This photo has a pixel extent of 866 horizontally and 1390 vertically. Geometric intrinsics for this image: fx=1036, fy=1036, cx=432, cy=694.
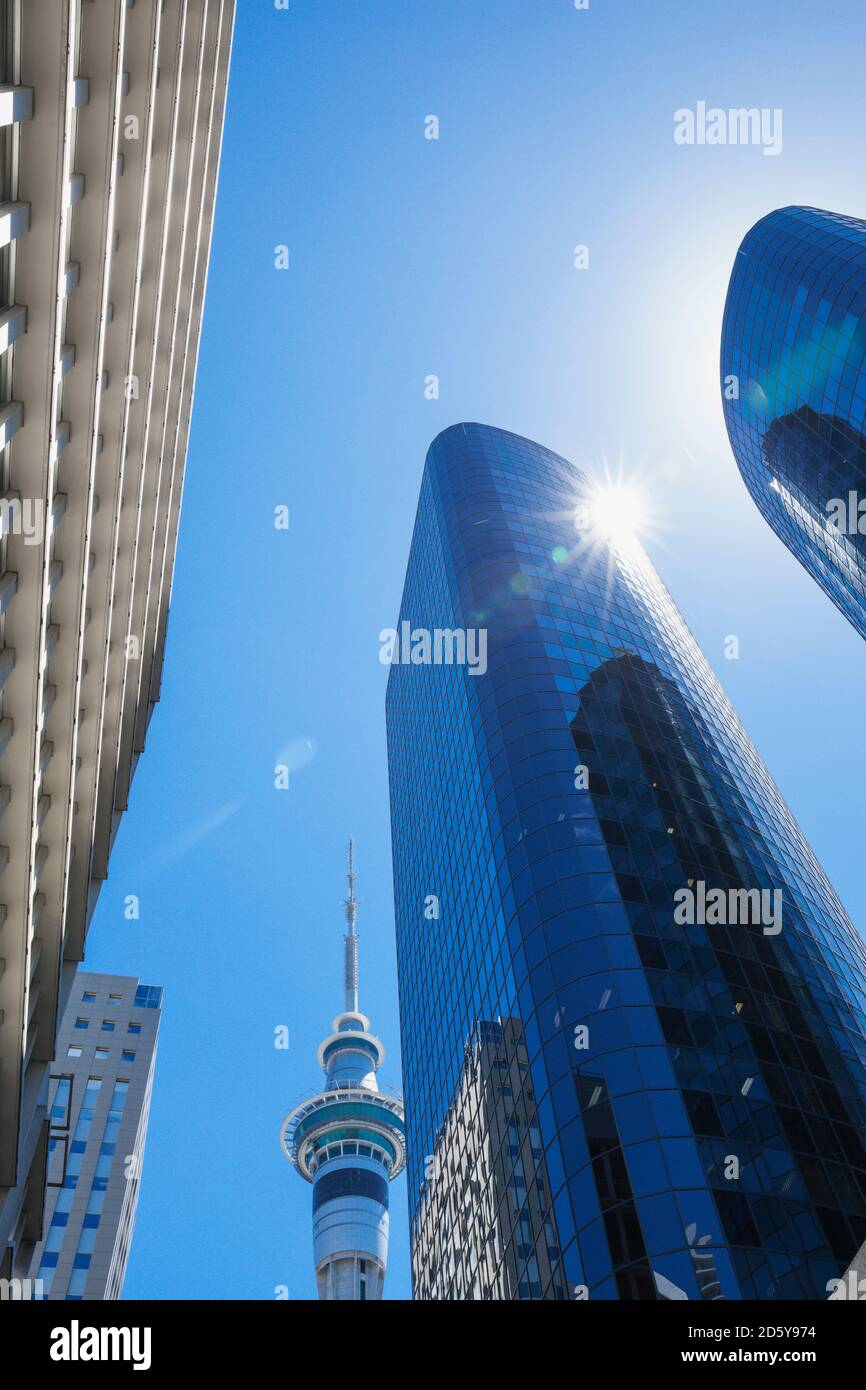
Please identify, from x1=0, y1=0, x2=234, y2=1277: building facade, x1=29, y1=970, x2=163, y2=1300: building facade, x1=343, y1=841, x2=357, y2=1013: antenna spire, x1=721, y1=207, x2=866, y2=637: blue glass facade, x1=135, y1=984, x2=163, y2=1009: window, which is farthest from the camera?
x1=343, y1=841, x2=357, y2=1013: antenna spire

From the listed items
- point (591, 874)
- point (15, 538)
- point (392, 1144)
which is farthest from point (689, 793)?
point (392, 1144)

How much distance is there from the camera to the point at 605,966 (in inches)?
1654

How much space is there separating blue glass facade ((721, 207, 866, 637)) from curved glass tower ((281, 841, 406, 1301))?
82.7 m

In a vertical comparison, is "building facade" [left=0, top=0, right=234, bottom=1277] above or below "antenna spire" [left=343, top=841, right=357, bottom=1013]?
below

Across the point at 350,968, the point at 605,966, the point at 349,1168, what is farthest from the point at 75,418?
the point at 350,968

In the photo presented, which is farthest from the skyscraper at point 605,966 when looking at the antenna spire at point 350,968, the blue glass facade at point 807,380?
the antenna spire at point 350,968

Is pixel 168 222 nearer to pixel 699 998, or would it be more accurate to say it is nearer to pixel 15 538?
pixel 15 538

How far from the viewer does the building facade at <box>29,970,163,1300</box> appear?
83.9 metres

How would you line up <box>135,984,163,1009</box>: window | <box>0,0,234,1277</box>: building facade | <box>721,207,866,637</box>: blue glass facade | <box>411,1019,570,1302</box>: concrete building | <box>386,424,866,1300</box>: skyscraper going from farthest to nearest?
<box>135,984,163,1009</box>: window < <box>721,207,866,637</box>: blue glass facade < <box>411,1019,570,1302</box>: concrete building < <box>386,424,866,1300</box>: skyscraper < <box>0,0,234,1277</box>: building facade

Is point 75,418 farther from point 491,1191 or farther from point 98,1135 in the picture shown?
point 98,1135

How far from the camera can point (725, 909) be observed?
50156 millimetres

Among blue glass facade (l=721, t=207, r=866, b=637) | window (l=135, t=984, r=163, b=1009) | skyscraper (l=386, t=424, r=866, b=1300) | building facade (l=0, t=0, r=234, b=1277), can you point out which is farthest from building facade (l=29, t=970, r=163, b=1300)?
blue glass facade (l=721, t=207, r=866, b=637)

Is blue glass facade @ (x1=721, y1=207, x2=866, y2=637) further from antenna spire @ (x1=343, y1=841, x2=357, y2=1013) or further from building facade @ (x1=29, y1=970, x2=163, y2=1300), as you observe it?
antenna spire @ (x1=343, y1=841, x2=357, y2=1013)
